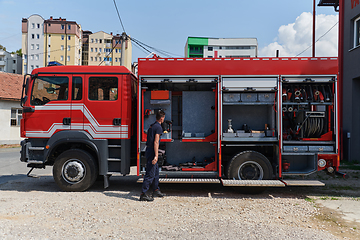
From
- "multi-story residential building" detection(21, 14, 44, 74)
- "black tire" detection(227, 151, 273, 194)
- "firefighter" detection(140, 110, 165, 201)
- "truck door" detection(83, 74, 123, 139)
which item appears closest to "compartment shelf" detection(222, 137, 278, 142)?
"black tire" detection(227, 151, 273, 194)

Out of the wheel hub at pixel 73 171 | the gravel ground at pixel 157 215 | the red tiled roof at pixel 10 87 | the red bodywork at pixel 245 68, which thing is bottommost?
the gravel ground at pixel 157 215

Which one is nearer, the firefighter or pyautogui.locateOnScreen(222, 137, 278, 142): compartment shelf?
the firefighter

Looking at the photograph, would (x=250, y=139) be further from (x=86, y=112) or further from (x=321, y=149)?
(x=86, y=112)

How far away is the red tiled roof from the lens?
23.8 meters

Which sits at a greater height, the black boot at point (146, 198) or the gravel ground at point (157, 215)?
the black boot at point (146, 198)

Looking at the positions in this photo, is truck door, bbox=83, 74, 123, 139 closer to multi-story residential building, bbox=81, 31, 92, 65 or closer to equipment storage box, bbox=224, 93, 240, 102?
equipment storage box, bbox=224, 93, 240, 102

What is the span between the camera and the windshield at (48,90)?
22.6 ft

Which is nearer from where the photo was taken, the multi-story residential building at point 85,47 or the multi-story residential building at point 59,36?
the multi-story residential building at point 59,36

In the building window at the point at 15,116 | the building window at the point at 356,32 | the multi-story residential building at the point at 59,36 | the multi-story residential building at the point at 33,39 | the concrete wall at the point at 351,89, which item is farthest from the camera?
the multi-story residential building at the point at 59,36

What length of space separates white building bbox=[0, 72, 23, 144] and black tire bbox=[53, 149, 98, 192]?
66.6ft

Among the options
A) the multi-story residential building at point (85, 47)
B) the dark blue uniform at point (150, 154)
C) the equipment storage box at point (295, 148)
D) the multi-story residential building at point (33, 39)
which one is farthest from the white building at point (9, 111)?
the multi-story residential building at point (85, 47)

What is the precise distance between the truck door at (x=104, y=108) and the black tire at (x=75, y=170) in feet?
1.98

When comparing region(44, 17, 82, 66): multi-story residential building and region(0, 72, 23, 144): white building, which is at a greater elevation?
region(44, 17, 82, 66): multi-story residential building

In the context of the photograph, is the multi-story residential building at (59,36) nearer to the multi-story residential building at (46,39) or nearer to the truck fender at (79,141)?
the multi-story residential building at (46,39)
